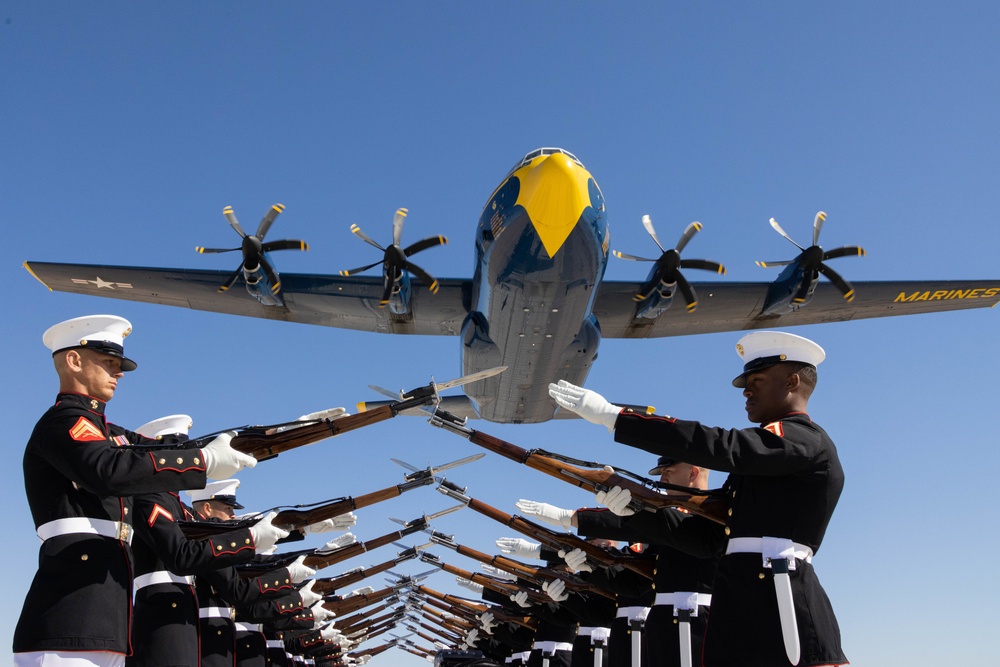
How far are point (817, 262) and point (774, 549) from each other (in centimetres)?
1718

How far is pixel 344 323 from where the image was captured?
22.3 meters

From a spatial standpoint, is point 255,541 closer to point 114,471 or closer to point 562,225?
point 114,471

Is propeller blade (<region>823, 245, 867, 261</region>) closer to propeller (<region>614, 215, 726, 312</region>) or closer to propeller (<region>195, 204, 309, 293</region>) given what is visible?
propeller (<region>614, 215, 726, 312</region>)

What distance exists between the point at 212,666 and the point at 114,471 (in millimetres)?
4344

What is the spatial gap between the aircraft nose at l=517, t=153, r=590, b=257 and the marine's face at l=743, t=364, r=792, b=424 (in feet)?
36.4

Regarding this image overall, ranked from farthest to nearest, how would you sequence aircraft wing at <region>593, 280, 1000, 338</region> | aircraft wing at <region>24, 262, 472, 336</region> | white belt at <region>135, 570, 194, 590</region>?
1. aircraft wing at <region>593, 280, 1000, 338</region>
2. aircraft wing at <region>24, 262, 472, 336</region>
3. white belt at <region>135, 570, 194, 590</region>

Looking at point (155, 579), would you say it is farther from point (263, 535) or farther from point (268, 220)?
point (268, 220)

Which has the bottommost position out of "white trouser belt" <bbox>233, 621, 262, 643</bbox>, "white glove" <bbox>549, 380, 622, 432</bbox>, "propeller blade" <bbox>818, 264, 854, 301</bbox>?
"white trouser belt" <bbox>233, 621, 262, 643</bbox>

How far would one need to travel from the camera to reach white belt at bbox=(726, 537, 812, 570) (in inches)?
A: 167

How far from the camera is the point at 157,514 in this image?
6043mm

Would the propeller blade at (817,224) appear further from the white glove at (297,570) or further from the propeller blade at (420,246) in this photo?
the white glove at (297,570)

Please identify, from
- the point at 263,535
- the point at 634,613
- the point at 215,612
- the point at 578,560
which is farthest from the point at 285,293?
the point at 263,535

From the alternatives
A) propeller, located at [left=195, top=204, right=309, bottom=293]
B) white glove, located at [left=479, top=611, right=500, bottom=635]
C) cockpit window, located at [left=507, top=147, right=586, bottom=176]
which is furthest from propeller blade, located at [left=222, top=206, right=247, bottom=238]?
white glove, located at [left=479, top=611, right=500, bottom=635]

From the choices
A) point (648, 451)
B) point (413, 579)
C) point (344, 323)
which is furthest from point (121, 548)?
point (413, 579)
